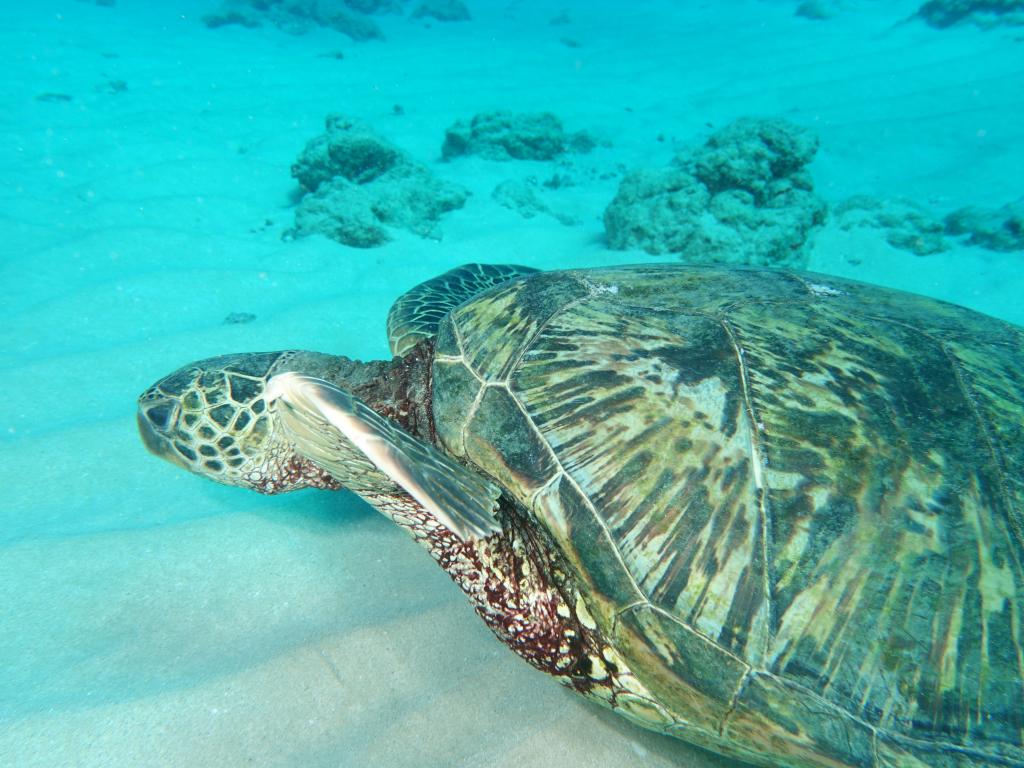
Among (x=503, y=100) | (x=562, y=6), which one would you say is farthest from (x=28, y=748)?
(x=562, y=6)

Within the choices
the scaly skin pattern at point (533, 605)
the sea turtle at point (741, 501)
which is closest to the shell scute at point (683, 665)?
the sea turtle at point (741, 501)

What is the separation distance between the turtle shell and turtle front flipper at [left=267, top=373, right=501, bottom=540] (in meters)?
0.23

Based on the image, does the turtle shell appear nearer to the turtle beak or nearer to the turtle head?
the turtle head

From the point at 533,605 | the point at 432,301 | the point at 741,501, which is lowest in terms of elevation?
the point at 533,605

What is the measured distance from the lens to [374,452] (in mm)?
1215

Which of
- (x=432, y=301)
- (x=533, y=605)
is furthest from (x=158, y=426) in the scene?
(x=533, y=605)

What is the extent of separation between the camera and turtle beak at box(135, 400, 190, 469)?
216 cm

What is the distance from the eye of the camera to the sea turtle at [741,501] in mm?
1262

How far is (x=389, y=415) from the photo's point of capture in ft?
7.07

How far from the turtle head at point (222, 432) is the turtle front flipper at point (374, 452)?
706mm

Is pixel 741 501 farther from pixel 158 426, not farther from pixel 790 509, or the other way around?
pixel 158 426

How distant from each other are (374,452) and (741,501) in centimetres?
97

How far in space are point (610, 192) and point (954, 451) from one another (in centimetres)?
590

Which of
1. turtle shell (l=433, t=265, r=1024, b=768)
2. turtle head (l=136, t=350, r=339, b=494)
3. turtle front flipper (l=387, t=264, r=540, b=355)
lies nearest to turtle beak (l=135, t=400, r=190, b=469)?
turtle head (l=136, t=350, r=339, b=494)
